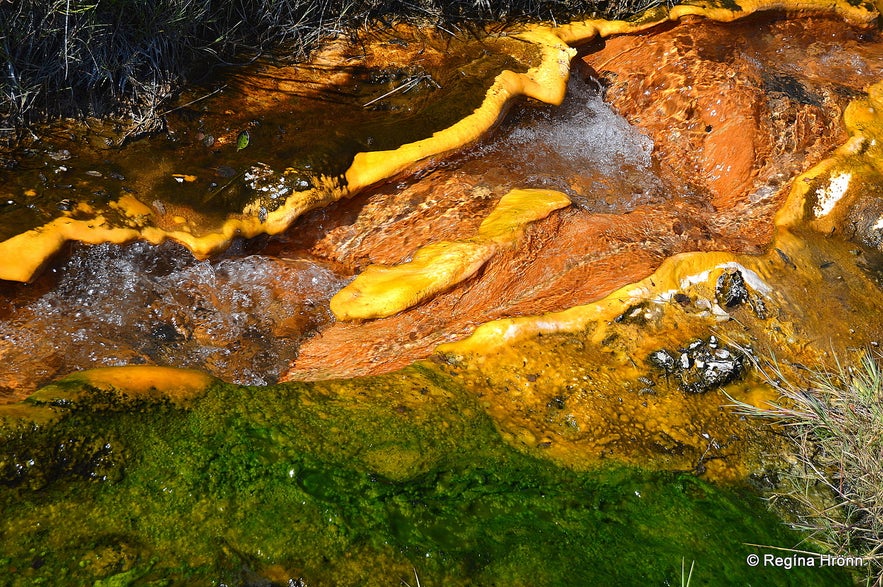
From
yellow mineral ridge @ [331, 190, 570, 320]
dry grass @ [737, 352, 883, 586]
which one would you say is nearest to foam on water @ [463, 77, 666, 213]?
yellow mineral ridge @ [331, 190, 570, 320]

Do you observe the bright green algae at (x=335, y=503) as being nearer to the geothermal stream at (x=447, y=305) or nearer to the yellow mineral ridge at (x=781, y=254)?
the geothermal stream at (x=447, y=305)

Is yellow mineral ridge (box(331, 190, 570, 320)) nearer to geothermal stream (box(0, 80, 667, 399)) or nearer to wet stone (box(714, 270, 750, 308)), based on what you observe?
geothermal stream (box(0, 80, 667, 399))

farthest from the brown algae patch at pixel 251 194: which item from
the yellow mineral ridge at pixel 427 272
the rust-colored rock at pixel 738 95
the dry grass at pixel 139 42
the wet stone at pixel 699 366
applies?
the wet stone at pixel 699 366

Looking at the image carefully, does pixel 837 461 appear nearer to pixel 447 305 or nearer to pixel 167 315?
pixel 447 305

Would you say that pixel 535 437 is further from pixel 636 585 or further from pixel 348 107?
pixel 348 107

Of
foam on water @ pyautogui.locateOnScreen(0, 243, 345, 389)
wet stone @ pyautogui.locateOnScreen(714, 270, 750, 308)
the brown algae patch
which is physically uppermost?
the brown algae patch

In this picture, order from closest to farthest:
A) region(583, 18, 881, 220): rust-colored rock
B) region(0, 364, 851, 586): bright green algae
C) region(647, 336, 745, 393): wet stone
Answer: region(0, 364, 851, 586): bright green algae < region(647, 336, 745, 393): wet stone < region(583, 18, 881, 220): rust-colored rock

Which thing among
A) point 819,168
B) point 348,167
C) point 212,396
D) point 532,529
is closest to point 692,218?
point 819,168
